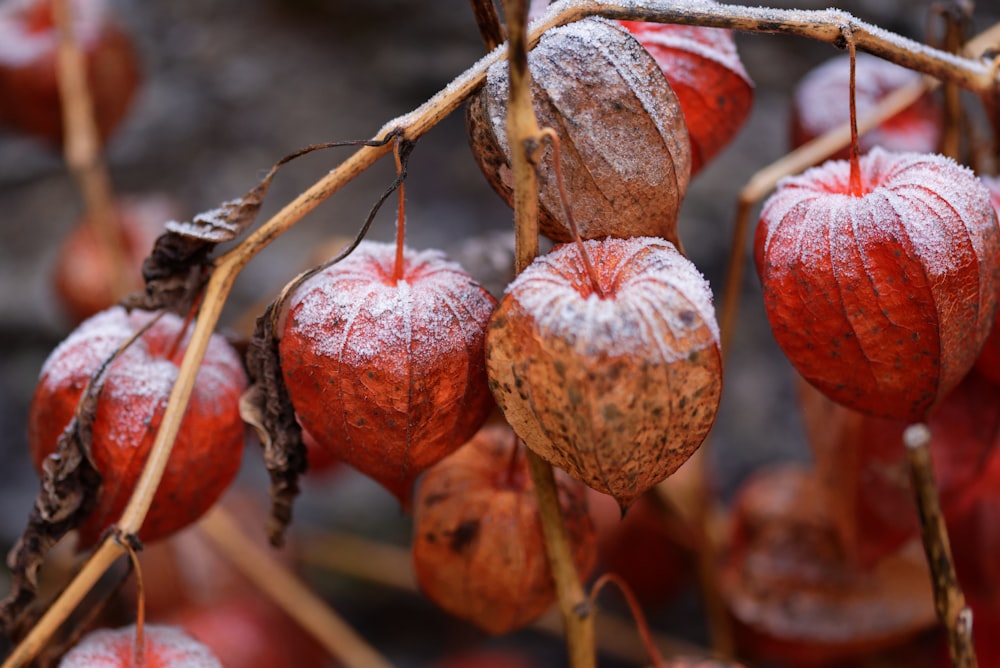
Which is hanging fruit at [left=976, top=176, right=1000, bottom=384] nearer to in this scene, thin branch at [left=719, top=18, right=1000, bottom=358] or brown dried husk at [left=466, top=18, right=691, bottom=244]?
thin branch at [left=719, top=18, right=1000, bottom=358]

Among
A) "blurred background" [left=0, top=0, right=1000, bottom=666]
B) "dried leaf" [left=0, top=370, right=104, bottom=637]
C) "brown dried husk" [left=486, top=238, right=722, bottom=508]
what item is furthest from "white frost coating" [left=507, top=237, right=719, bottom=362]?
"blurred background" [left=0, top=0, right=1000, bottom=666]

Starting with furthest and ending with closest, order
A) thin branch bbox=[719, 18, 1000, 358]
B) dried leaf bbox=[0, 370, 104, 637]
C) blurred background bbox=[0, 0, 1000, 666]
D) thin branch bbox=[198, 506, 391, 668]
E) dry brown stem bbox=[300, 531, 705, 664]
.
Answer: blurred background bbox=[0, 0, 1000, 666] < dry brown stem bbox=[300, 531, 705, 664] < thin branch bbox=[198, 506, 391, 668] < thin branch bbox=[719, 18, 1000, 358] < dried leaf bbox=[0, 370, 104, 637]

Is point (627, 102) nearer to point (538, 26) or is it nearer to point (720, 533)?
point (538, 26)

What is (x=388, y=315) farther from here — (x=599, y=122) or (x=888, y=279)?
(x=888, y=279)

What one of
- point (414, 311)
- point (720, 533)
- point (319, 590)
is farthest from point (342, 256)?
point (319, 590)

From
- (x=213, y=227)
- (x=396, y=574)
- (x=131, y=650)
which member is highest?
(x=213, y=227)

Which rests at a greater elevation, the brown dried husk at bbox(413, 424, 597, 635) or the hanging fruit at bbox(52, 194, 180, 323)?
the hanging fruit at bbox(52, 194, 180, 323)

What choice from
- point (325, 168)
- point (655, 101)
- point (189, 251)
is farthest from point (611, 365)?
point (325, 168)
